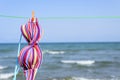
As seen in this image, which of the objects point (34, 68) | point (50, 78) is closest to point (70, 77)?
point (50, 78)

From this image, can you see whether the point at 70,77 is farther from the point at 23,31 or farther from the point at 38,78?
the point at 23,31

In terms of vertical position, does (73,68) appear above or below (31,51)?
below

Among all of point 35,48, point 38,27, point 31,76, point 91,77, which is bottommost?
point 91,77

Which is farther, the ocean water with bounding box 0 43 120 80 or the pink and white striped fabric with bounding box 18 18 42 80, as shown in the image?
the ocean water with bounding box 0 43 120 80

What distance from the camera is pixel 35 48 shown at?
3.97 m

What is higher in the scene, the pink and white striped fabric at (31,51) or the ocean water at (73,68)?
the pink and white striped fabric at (31,51)

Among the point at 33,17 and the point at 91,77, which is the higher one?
the point at 33,17

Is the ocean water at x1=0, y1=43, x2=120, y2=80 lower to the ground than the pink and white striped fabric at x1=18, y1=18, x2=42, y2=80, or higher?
lower

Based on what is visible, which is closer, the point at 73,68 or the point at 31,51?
the point at 31,51

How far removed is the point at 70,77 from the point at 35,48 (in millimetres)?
12146

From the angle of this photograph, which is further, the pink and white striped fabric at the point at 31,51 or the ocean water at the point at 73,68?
the ocean water at the point at 73,68

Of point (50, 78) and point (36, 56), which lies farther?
point (50, 78)

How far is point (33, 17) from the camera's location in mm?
3977

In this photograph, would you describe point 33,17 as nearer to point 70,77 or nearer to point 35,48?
point 35,48
